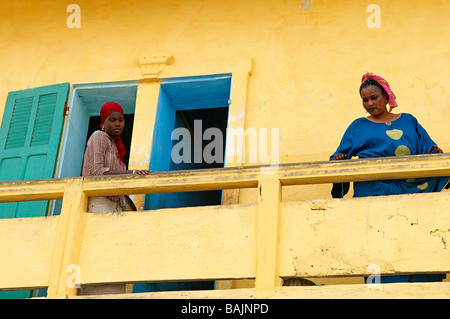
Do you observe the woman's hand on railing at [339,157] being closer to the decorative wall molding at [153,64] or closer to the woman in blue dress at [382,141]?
the woman in blue dress at [382,141]

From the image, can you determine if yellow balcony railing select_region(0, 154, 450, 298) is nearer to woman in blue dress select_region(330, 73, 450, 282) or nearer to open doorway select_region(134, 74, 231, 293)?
woman in blue dress select_region(330, 73, 450, 282)

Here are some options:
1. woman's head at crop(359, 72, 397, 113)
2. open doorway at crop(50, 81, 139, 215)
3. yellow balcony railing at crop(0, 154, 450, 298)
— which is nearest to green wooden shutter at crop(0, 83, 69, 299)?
open doorway at crop(50, 81, 139, 215)

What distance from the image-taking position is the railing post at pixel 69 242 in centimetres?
617

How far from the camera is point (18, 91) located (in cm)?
862

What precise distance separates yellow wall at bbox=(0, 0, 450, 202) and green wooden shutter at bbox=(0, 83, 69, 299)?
211mm

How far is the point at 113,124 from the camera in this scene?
7047 mm

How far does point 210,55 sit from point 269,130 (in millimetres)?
1100

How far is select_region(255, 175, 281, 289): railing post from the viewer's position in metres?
5.87

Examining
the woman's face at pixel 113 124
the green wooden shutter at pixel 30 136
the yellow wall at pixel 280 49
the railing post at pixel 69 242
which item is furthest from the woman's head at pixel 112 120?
the yellow wall at pixel 280 49

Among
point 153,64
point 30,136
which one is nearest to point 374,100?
point 153,64

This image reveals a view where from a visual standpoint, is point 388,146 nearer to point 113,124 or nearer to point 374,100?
point 374,100

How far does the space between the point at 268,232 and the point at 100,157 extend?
5.47ft
